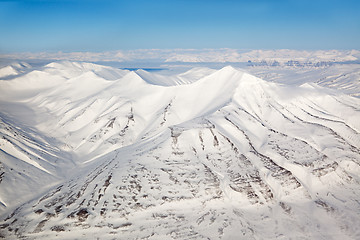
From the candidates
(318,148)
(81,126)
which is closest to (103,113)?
(81,126)

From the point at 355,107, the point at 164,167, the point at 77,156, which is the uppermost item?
the point at 355,107

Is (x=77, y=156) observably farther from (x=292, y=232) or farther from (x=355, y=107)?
(x=355, y=107)

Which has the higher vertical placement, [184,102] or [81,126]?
[184,102]

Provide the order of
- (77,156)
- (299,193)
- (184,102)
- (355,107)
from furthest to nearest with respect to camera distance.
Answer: (184,102) < (355,107) < (77,156) < (299,193)

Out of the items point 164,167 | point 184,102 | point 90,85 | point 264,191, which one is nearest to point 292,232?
point 264,191

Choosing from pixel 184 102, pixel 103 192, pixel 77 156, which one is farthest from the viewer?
pixel 184 102

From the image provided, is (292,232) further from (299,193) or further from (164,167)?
(164,167)

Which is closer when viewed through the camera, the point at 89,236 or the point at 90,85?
the point at 89,236
